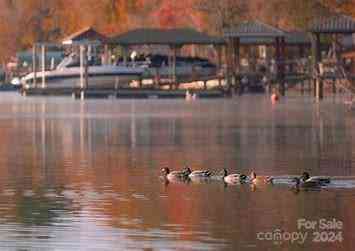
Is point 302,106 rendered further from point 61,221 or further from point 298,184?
point 61,221

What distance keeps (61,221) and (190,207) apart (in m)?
2.84

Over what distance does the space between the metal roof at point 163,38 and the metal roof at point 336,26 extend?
13118mm

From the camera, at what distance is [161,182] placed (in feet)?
105

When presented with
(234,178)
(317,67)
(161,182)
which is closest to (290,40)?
(317,67)

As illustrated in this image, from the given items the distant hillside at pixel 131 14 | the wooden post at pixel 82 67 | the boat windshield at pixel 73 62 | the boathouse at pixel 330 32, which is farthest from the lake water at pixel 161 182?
the boat windshield at pixel 73 62

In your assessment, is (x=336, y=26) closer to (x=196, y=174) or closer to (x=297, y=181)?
(x=196, y=174)

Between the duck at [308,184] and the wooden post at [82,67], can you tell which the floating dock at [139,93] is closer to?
the wooden post at [82,67]

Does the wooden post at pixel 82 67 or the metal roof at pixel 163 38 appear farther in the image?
the wooden post at pixel 82 67

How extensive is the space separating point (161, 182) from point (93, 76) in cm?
7059

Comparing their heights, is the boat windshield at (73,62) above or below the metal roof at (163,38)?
below

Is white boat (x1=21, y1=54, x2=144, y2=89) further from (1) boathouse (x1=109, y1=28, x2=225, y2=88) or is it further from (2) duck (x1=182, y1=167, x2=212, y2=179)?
(2) duck (x1=182, y1=167, x2=212, y2=179)

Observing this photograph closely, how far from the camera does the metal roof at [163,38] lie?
291 feet

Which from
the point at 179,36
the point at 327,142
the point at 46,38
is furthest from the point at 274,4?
the point at 327,142

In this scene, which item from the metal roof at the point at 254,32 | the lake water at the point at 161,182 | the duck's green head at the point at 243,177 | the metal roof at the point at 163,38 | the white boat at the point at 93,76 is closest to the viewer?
the lake water at the point at 161,182
